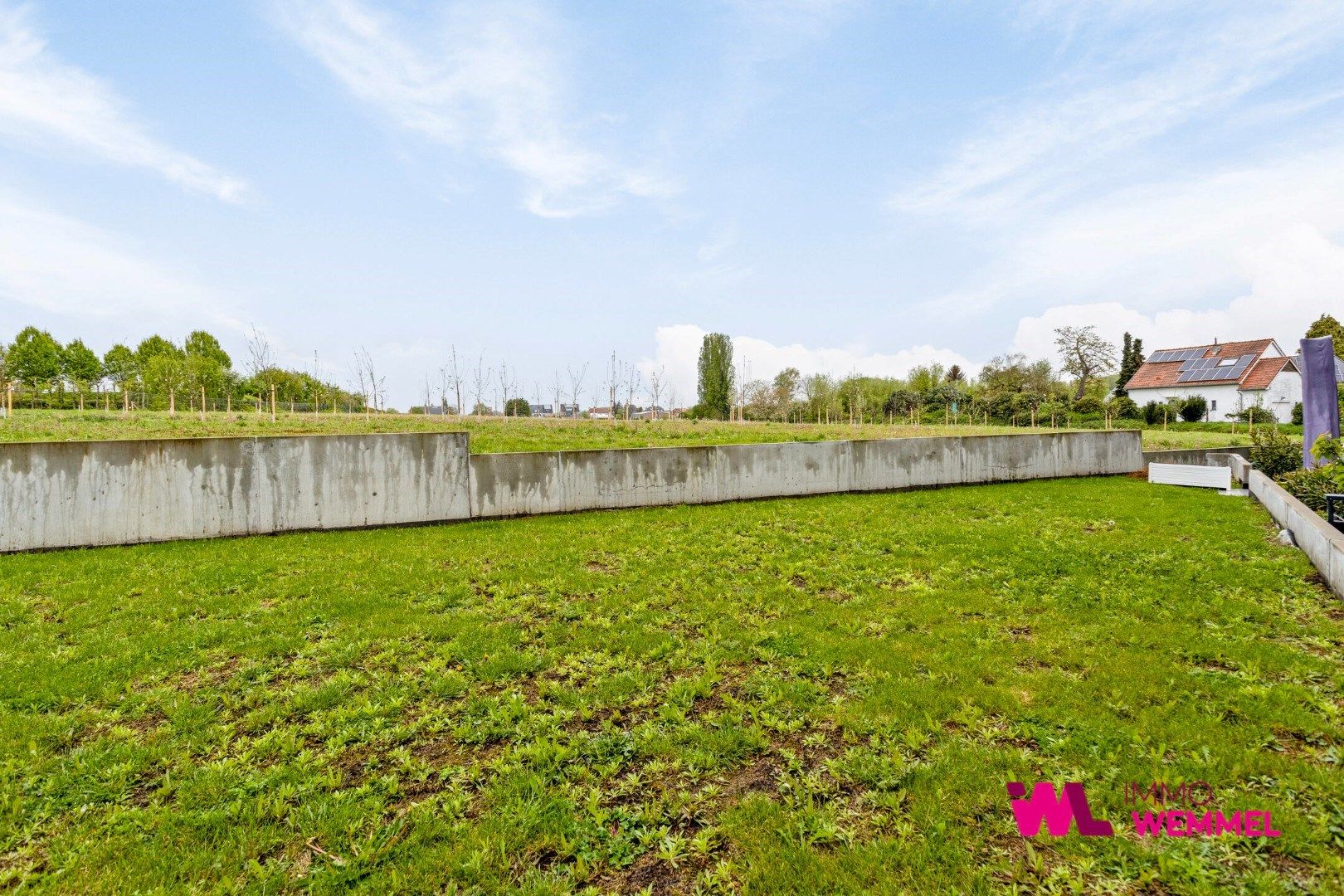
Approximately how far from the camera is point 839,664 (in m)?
4.12

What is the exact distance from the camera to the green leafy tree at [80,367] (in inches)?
1772

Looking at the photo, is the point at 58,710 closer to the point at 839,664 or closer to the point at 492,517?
the point at 839,664

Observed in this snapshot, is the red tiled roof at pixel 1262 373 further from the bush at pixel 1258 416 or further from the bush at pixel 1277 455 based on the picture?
the bush at pixel 1277 455

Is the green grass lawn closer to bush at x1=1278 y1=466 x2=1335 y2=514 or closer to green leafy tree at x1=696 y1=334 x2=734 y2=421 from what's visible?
bush at x1=1278 y1=466 x2=1335 y2=514

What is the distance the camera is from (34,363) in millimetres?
42938

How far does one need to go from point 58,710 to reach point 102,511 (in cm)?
616

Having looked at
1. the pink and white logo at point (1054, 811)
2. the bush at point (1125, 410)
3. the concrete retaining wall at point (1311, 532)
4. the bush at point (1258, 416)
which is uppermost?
the bush at point (1125, 410)

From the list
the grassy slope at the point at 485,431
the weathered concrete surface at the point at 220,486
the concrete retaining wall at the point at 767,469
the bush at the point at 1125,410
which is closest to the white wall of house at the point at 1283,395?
the bush at the point at 1125,410

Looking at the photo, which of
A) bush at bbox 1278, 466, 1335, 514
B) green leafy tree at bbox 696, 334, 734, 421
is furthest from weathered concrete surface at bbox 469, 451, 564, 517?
green leafy tree at bbox 696, 334, 734, 421

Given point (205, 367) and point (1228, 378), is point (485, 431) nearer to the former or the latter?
point (205, 367)

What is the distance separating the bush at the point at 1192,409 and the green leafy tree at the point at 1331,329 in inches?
465

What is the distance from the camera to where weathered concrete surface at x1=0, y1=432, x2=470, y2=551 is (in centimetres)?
771

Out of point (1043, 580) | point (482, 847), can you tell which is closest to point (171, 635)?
point (482, 847)

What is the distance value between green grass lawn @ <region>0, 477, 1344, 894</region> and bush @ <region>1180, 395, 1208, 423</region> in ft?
137
